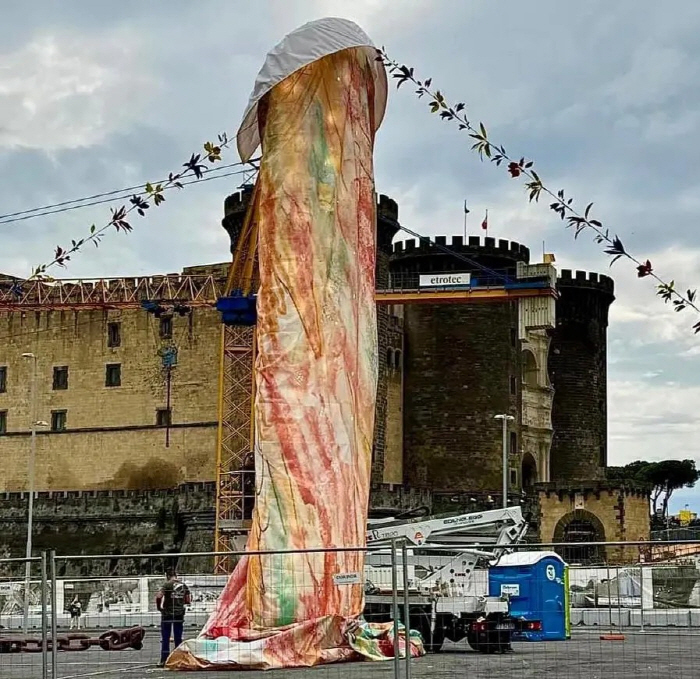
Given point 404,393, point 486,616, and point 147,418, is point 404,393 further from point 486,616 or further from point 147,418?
point 486,616

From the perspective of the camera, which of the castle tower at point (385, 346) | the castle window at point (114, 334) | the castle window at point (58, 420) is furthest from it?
the castle window at point (58, 420)

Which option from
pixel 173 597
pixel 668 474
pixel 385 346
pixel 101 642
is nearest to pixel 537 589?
pixel 173 597

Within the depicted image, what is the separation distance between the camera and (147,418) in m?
63.5

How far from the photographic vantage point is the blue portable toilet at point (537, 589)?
23891 millimetres

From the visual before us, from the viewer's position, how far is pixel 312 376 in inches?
714

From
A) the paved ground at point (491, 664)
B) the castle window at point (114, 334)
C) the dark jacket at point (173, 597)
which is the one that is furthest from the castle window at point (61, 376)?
the dark jacket at point (173, 597)

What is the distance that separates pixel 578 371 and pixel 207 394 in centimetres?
2019

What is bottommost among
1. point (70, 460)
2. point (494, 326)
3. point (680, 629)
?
point (680, 629)

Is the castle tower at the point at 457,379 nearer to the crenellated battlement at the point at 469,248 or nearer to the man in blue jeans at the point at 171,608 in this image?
the crenellated battlement at the point at 469,248

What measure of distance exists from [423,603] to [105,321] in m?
45.6

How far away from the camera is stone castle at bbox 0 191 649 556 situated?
6119cm

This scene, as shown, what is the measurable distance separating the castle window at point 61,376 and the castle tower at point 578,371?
24.0 m

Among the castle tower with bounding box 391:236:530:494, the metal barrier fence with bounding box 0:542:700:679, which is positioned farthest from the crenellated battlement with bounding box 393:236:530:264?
the metal barrier fence with bounding box 0:542:700:679

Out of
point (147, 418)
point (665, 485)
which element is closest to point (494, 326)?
point (147, 418)
